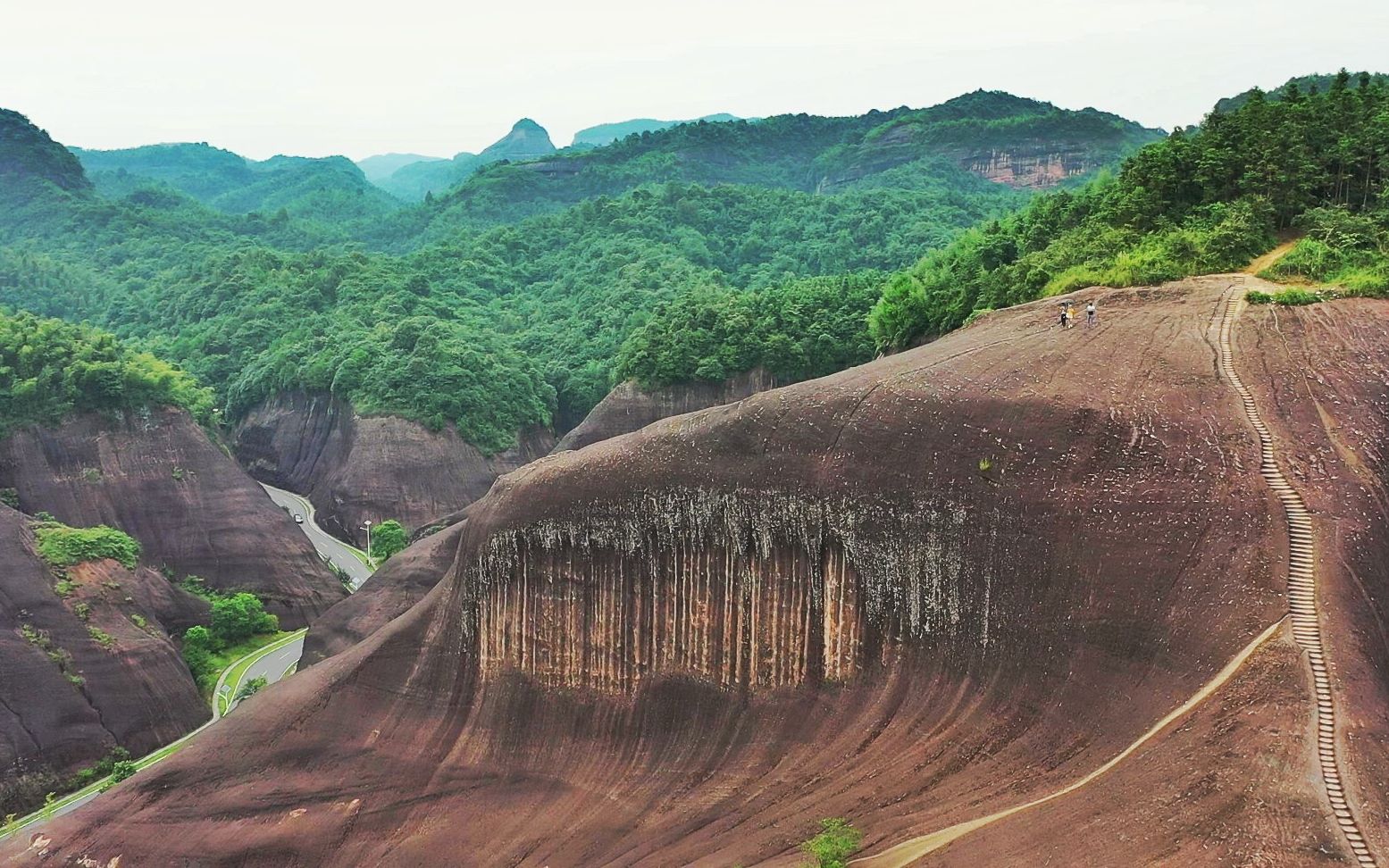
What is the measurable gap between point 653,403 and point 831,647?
1433 inches

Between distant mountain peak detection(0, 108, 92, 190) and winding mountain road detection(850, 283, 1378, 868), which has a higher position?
distant mountain peak detection(0, 108, 92, 190)

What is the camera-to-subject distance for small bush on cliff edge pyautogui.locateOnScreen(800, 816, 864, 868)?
52.8ft

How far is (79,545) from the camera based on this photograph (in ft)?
133

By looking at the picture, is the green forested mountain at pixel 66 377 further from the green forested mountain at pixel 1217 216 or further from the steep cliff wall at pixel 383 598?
the green forested mountain at pixel 1217 216

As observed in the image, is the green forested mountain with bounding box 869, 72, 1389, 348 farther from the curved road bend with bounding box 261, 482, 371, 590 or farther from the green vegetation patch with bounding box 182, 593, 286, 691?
the curved road bend with bounding box 261, 482, 371, 590

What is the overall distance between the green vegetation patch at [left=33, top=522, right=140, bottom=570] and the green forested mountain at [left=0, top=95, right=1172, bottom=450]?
79.4ft

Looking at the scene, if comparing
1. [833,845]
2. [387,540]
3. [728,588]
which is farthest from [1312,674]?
[387,540]

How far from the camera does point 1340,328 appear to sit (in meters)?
19.3

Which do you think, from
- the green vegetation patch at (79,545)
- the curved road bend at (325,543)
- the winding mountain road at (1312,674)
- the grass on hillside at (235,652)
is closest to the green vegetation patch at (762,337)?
the curved road bend at (325,543)

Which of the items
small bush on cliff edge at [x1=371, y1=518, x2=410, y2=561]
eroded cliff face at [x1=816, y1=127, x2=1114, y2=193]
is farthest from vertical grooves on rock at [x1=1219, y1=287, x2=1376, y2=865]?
eroded cliff face at [x1=816, y1=127, x2=1114, y2=193]

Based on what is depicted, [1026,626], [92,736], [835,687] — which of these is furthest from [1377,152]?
[92,736]

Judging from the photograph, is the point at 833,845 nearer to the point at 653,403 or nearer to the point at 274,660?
the point at 274,660

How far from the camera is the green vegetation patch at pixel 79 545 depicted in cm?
3950

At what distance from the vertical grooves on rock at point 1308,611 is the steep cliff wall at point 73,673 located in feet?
113
